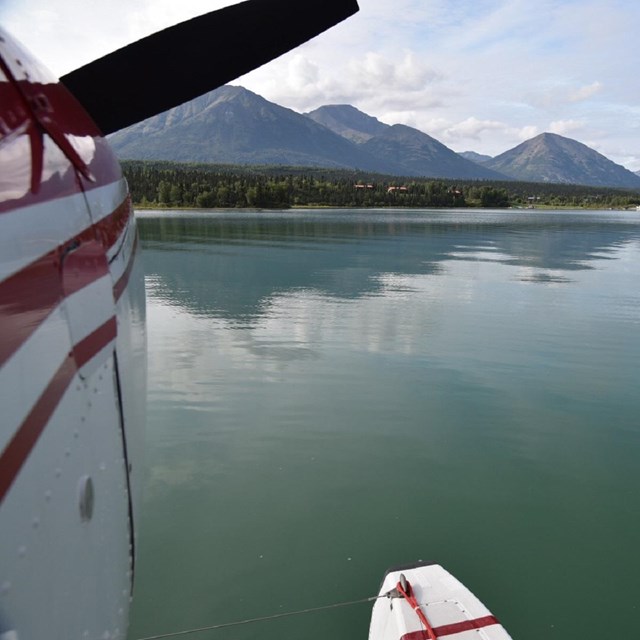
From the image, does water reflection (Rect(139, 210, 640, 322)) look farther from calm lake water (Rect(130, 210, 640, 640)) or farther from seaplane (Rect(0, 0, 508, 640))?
seaplane (Rect(0, 0, 508, 640))

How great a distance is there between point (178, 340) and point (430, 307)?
35.5 feet

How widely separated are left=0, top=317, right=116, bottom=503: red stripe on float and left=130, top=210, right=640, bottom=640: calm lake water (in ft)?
16.6

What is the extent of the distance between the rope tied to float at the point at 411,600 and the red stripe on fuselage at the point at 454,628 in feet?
0.17

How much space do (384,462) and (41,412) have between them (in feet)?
28.3

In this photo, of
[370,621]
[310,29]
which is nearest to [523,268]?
[370,621]

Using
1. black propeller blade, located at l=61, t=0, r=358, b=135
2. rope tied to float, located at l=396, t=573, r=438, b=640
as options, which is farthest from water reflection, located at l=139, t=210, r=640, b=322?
black propeller blade, located at l=61, t=0, r=358, b=135

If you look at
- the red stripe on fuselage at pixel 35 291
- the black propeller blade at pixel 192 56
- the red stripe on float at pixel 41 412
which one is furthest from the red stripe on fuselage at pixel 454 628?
the black propeller blade at pixel 192 56

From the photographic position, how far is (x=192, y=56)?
2.99 m

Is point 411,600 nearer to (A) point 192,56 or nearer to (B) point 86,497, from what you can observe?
(B) point 86,497

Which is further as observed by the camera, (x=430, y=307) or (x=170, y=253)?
(x=170, y=253)

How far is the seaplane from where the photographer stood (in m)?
1.44

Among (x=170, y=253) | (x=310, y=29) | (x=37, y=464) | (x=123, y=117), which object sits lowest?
(x=170, y=253)

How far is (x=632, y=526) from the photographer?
789cm

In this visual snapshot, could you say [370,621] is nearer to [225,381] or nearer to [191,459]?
[191,459]
